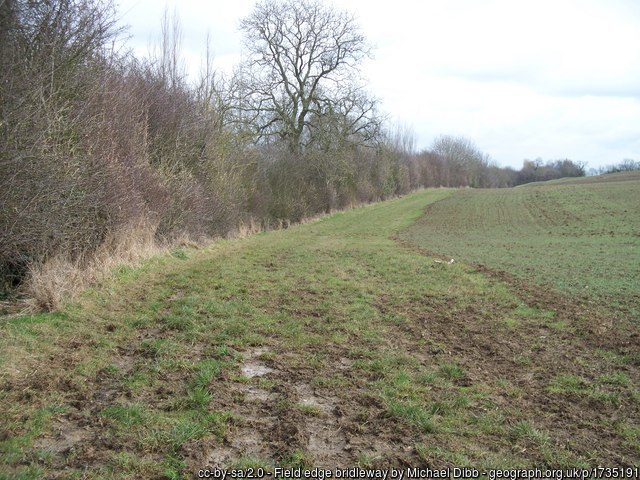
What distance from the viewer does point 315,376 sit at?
16.5 ft

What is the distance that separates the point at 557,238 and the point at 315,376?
20.6 m

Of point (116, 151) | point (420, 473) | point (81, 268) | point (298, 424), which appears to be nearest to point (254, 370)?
point (298, 424)

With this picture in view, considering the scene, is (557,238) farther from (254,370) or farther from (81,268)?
(254,370)

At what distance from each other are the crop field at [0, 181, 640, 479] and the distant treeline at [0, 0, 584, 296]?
4.24ft

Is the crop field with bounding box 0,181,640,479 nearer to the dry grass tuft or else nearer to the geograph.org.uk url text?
the geograph.org.uk url text

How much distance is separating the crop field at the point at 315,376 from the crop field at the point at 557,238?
0.37 metres

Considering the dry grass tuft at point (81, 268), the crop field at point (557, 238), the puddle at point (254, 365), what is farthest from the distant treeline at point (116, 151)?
the crop field at point (557, 238)

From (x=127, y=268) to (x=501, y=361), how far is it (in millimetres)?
7184

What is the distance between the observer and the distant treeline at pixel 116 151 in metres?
6.65

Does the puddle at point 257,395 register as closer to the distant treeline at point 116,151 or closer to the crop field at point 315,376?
the crop field at point 315,376

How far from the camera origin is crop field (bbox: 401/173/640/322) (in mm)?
10688

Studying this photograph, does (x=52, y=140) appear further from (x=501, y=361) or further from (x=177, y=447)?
(x=501, y=361)

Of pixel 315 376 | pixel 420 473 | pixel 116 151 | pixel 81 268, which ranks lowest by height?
pixel 420 473

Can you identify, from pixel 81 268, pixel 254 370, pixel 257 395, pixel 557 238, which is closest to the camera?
pixel 257 395
